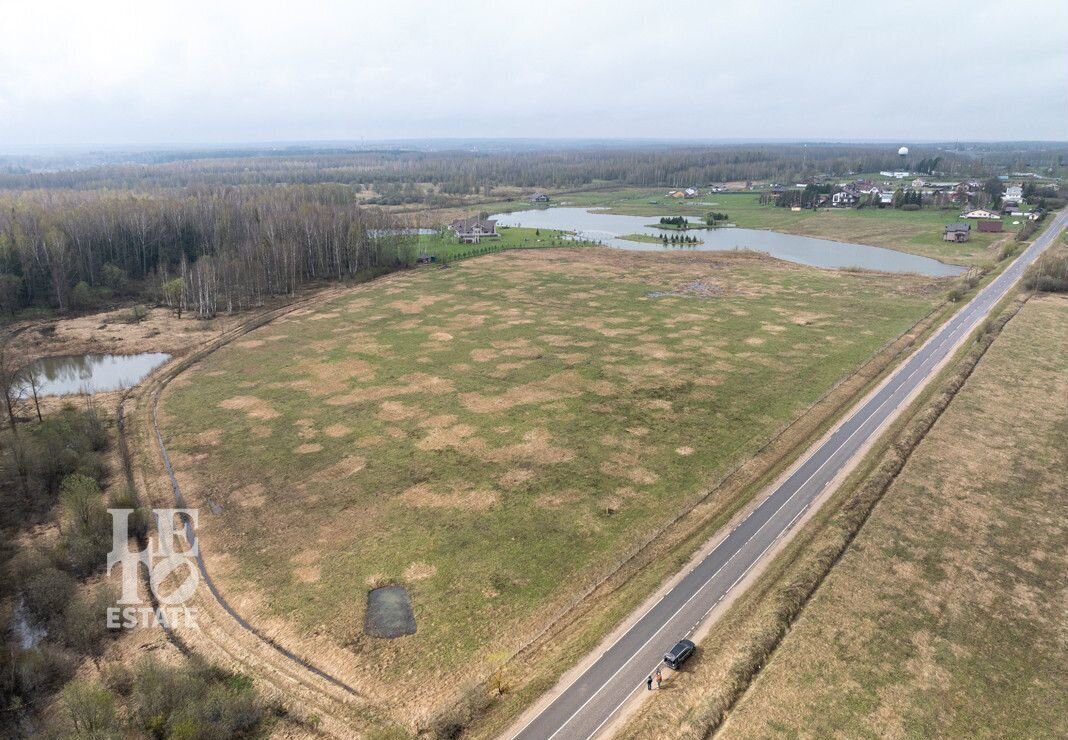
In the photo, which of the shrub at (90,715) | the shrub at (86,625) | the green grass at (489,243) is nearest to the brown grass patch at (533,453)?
the shrub at (86,625)

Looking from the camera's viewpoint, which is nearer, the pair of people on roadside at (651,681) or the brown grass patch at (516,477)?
the pair of people on roadside at (651,681)

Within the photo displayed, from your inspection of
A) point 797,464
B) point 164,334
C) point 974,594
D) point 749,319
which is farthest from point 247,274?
point 974,594

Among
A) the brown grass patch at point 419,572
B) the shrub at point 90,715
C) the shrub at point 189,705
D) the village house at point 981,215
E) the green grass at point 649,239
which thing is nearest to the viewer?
the shrub at point 90,715

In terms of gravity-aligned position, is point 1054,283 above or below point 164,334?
above

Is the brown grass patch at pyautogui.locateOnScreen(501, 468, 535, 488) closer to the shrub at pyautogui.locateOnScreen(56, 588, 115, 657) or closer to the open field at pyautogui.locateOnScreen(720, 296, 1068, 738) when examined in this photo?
the open field at pyautogui.locateOnScreen(720, 296, 1068, 738)

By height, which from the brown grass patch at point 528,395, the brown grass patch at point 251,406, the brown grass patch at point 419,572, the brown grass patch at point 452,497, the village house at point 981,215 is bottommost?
the brown grass patch at point 419,572

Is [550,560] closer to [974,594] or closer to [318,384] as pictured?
[974,594]

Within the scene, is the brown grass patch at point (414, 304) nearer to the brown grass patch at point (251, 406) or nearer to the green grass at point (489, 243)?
Answer: the green grass at point (489, 243)

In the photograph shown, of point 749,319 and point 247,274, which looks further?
point 247,274
